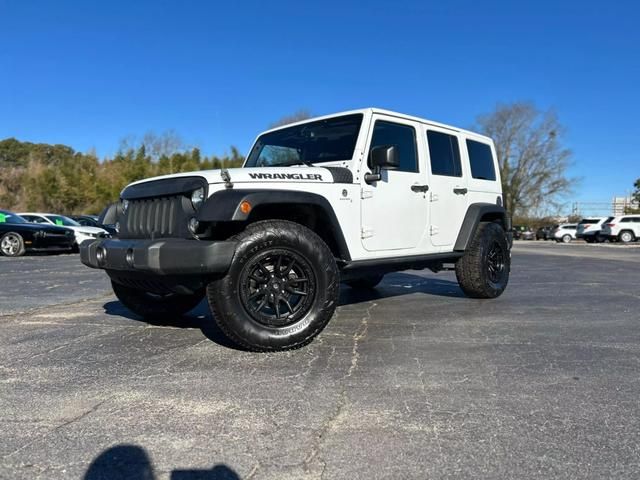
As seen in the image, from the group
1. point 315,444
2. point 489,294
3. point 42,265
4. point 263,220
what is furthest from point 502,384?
point 42,265

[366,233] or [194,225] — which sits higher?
[194,225]

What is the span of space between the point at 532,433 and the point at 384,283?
601 centimetres

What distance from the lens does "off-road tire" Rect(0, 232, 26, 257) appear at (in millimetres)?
14656

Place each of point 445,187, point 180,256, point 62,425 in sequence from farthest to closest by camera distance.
A: 1. point 445,187
2. point 180,256
3. point 62,425

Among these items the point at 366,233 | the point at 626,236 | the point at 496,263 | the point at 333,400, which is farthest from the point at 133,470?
the point at 626,236

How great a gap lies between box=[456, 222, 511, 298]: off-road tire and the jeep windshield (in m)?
2.22

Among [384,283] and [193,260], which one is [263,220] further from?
[384,283]

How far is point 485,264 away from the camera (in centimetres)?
629

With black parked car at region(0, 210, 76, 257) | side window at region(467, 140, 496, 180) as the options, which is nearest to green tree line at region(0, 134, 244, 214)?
black parked car at region(0, 210, 76, 257)

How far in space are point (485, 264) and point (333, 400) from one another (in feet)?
13.1

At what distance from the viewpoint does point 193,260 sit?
3.49 m

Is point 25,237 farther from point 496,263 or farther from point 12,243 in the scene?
point 496,263

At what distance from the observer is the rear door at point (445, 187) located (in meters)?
5.58

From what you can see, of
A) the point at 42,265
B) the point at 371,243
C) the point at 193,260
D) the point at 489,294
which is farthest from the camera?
the point at 42,265
